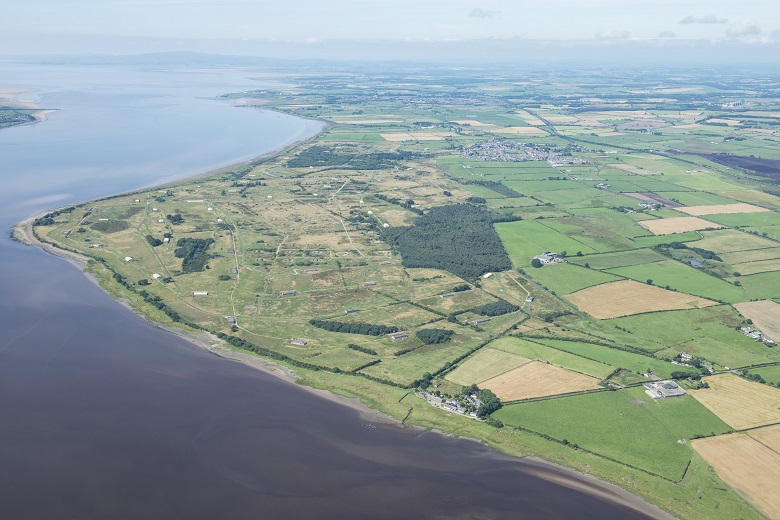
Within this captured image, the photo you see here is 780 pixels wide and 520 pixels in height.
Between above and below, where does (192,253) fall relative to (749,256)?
below

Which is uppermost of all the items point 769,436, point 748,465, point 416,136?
point 416,136

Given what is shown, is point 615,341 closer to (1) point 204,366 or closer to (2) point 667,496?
(2) point 667,496

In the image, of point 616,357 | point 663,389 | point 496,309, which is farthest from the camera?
point 496,309

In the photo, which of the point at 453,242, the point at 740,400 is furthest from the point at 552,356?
the point at 453,242

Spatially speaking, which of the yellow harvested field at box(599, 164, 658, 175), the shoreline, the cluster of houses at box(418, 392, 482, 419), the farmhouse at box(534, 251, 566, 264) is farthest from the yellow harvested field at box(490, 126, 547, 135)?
the cluster of houses at box(418, 392, 482, 419)

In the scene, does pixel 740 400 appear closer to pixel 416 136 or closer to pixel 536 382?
pixel 536 382

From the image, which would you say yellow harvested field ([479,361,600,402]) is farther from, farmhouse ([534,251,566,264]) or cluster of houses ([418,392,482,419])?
farmhouse ([534,251,566,264])
